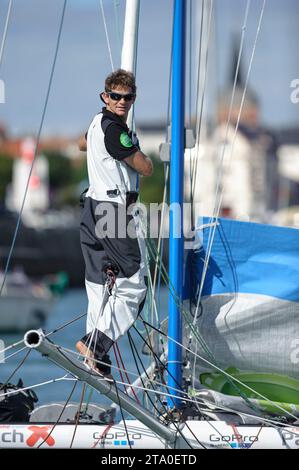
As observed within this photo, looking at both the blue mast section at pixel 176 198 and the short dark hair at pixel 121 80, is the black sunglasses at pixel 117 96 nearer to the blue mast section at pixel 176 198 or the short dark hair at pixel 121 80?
the short dark hair at pixel 121 80

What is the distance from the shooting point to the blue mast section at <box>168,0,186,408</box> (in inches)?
284

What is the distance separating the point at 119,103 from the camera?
22.0 feet

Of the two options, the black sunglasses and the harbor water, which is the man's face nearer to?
the black sunglasses

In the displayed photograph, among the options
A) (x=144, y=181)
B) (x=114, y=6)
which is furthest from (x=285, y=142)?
(x=114, y=6)

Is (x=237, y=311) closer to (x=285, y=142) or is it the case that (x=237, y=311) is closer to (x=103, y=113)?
(x=103, y=113)

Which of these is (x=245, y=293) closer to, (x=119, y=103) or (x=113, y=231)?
(x=113, y=231)

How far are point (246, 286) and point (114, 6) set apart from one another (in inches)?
90.7

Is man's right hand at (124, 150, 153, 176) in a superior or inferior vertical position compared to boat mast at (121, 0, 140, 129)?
inferior

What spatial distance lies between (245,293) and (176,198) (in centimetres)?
93

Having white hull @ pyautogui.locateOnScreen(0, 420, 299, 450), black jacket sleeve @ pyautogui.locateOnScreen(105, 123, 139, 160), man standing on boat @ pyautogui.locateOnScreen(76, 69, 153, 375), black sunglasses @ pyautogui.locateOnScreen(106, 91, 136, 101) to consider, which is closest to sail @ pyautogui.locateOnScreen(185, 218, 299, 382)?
white hull @ pyautogui.locateOnScreen(0, 420, 299, 450)

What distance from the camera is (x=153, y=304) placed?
25.6ft

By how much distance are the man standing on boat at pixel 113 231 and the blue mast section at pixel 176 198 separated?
43 centimetres

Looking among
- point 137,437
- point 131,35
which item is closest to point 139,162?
point 131,35
